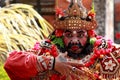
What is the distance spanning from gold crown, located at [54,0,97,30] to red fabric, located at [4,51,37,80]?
37 centimetres

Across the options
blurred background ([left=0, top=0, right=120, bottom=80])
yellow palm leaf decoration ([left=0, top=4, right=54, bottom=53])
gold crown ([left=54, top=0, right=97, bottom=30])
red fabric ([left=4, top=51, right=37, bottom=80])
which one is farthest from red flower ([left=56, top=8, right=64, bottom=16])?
blurred background ([left=0, top=0, right=120, bottom=80])

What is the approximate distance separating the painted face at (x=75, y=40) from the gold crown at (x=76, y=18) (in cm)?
5

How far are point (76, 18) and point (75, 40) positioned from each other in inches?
7.6

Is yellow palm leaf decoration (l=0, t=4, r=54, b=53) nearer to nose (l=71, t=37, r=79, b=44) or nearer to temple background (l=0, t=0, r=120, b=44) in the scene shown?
nose (l=71, t=37, r=79, b=44)

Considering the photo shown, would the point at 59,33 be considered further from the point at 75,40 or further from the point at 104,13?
the point at 104,13

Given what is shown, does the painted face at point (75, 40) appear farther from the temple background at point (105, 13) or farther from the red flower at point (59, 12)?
the temple background at point (105, 13)

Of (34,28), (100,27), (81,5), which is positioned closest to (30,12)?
(34,28)

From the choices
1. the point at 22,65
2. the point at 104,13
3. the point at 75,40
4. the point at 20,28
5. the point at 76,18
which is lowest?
the point at 104,13

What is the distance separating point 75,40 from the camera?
494 cm

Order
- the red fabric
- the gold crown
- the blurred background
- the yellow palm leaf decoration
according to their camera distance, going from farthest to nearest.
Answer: the blurred background < the yellow palm leaf decoration < the gold crown < the red fabric

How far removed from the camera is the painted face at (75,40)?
4938 millimetres

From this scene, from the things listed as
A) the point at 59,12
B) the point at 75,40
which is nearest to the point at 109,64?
the point at 75,40

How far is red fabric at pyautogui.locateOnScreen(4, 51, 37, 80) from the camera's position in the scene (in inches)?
191

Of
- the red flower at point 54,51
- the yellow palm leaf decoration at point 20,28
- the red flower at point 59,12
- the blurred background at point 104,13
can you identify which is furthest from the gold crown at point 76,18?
the blurred background at point 104,13
